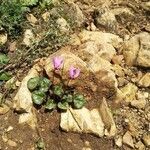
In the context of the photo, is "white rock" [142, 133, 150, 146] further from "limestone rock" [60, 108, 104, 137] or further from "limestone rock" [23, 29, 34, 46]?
"limestone rock" [23, 29, 34, 46]

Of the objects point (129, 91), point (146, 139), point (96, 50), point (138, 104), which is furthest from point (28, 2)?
point (146, 139)

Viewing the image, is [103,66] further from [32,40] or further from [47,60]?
[32,40]

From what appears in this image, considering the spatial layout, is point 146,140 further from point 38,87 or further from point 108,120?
point 38,87

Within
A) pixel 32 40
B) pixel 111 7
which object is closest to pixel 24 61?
pixel 32 40

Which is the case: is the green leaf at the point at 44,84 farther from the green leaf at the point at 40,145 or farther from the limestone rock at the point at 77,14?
the limestone rock at the point at 77,14

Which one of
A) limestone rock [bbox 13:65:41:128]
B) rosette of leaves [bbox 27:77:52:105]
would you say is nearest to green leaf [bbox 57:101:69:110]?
rosette of leaves [bbox 27:77:52:105]

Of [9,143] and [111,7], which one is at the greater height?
[111,7]
